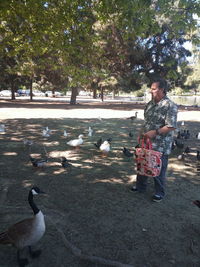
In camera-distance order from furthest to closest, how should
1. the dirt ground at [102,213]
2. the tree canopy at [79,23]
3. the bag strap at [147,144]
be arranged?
the tree canopy at [79,23]
the bag strap at [147,144]
the dirt ground at [102,213]

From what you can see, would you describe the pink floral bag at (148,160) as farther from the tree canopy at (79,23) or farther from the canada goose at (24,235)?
the tree canopy at (79,23)

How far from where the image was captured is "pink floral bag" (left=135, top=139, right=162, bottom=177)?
181 inches

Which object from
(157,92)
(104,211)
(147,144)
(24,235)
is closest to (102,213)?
(104,211)

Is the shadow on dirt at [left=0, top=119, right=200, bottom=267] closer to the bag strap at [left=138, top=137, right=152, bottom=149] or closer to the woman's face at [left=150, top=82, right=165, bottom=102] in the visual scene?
the bag strap at [left=138, top=137, right=152, bottom=149]

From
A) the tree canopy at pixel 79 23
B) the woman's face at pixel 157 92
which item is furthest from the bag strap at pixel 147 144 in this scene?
the tree canopy at pixel 79 23

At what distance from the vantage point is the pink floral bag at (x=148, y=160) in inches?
181

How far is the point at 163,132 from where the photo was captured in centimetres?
448

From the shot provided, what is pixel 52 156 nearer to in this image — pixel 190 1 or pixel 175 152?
pixel 175 152

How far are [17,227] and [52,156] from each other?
5141 mm

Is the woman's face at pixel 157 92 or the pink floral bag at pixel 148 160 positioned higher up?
the woman's face at pixel 157 92

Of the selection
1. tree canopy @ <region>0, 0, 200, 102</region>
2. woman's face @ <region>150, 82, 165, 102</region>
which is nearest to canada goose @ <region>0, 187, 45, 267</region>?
woman's face @ <region>150, 82, 165, 102</region>

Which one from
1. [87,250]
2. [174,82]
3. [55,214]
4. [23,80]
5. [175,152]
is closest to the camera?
[87,250]

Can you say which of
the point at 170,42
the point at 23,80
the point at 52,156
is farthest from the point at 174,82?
the point at 52,156

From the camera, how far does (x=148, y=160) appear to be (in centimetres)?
470
